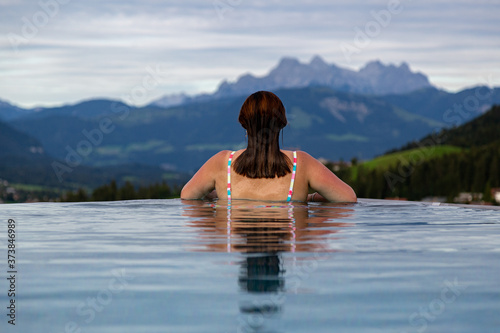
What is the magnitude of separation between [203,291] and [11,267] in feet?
7.25

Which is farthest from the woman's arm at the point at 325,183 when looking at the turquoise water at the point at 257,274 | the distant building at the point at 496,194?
the distant building at the point at 496,194

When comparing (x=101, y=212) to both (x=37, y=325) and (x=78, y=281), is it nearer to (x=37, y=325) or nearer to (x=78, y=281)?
(x=78, y=281)

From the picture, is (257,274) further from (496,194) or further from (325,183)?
(496,194)

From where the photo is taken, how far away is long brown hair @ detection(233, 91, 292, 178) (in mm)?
10672

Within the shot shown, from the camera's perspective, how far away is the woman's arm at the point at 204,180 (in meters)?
11.4

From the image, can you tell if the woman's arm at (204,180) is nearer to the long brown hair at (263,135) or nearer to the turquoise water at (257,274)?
the long brown hair at (263,135)

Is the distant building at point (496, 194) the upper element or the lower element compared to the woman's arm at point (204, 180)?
upper

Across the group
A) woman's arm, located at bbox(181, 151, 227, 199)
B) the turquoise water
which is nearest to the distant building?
woman's arm, located at bbox(181, 151, 227, 199)

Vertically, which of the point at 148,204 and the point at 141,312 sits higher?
the point at 148,204

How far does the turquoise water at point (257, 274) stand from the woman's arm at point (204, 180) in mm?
955

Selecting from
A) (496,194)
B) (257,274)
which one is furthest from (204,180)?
(496,194)

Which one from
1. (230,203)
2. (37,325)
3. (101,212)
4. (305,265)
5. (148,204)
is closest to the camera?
(37,325)

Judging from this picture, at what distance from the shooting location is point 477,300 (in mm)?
5184

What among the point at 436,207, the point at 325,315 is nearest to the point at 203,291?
the point at 325,315
